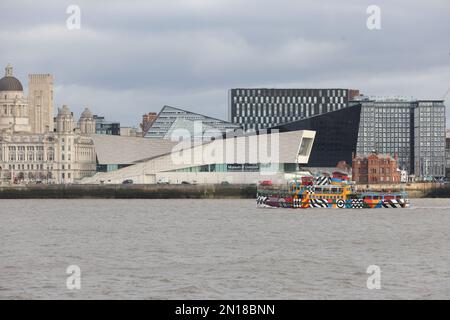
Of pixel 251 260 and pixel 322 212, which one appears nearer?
pixel 251 260

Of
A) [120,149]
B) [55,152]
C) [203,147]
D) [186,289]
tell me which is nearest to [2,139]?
[55,152]

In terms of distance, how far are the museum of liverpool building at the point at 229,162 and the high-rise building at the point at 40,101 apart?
130 ft

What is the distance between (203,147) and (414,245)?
290 feet

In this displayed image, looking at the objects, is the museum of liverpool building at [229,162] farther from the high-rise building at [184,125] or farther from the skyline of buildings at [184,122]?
the high-rise building at [184,125]

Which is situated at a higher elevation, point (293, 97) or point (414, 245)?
point (293, 97)

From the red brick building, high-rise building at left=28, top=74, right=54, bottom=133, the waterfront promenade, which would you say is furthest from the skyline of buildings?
the waterfront promenade

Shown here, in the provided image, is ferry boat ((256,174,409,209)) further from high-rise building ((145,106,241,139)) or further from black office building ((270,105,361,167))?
high-rise building ((145,106,241,139))

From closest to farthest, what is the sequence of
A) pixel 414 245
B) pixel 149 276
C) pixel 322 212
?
pixel 149 276 → pixel 414 245 → pixel 322 212

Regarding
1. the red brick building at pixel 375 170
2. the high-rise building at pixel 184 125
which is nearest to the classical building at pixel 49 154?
the high-rise building at pixel 184 125

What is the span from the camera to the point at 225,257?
43062 mm

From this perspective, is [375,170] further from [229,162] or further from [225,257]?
[225,257]

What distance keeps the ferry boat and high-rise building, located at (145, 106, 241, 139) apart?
217ft
